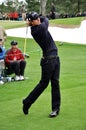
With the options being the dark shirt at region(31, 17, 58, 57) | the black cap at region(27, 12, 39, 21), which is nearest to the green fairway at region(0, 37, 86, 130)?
the dark shirt at region(31, 17, 58, 57)

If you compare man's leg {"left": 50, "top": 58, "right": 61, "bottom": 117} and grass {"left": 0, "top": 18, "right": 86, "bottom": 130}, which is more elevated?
man's leg {"left": 50, "top": 58, "right": 61, "bottom": 117}

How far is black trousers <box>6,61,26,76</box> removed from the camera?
1255 cm

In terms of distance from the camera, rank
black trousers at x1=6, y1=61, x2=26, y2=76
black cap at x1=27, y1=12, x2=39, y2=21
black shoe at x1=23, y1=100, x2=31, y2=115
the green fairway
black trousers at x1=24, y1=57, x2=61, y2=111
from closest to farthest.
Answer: the green fairway → black cap at x1=27, y1=12, x2=39, y2=21 → black trousers at x1=24, y1=57, x2=61, y2=111 → black shoe at x1=23, y1=100, x2=31, y2=115 → black trousers at x1=6, y1=61, x2=26, y2=76

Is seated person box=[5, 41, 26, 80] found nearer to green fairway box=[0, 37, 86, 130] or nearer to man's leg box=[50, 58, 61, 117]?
green fairway box=[0, 37, 86, 130]

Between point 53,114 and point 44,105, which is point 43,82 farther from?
point 44,105

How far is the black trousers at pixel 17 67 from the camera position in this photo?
41.2 ft

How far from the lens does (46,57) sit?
27.3 ft

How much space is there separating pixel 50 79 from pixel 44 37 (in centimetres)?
79

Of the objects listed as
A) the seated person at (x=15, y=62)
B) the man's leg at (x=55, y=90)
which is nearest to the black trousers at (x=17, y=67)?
the seated person at (x=15, y=62)

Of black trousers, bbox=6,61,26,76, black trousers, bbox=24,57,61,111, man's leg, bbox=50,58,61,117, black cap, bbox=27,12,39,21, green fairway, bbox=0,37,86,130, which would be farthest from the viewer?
black trousers, bbox=6,61,26,76

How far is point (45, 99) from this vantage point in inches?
395

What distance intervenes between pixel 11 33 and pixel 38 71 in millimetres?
18938

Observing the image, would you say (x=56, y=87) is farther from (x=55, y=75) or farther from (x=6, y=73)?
(x=6, y=73)

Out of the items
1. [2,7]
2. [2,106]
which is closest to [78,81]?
[2,106]
